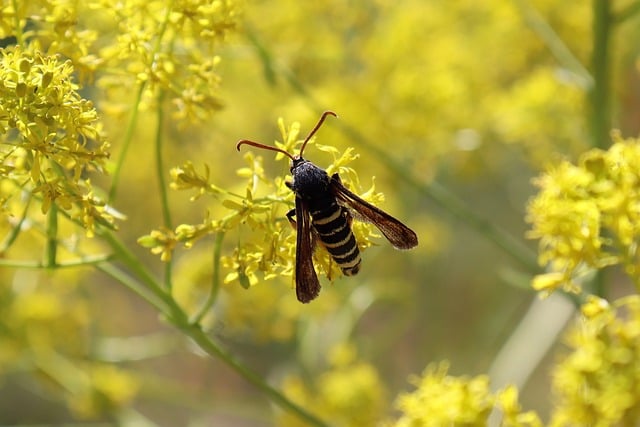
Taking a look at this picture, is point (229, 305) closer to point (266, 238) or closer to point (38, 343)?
point (38, 343)

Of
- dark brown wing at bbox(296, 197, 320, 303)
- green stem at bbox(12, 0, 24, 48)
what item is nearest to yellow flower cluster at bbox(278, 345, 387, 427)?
dark brown wing at bbox(296, 197, 320, 303)

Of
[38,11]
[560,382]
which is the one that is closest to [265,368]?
[560,382]

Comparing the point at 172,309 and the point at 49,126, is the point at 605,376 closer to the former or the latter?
the point at 172,309

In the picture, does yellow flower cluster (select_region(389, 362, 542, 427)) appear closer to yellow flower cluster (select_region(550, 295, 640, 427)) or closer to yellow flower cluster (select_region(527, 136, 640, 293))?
yellow flower cluster (select_region(550, 295, 640, 427))

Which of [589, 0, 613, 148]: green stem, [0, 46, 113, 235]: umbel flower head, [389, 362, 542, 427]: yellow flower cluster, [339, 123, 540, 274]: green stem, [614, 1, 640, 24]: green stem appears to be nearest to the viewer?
[0, 46, 113, 235]: umbel flower head

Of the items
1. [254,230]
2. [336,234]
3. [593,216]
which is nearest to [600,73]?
[593,216]

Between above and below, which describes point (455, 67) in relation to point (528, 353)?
above

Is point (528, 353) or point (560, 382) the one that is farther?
point (528, 353)
